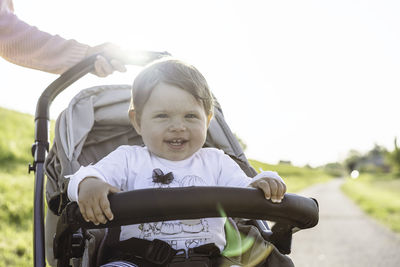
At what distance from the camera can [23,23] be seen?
221 cm

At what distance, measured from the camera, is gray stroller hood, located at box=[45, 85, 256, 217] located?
196cm

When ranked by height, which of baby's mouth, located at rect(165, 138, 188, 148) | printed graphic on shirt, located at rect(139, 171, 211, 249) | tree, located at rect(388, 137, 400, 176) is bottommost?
tree, located at rect(388, 137, 400, 176)

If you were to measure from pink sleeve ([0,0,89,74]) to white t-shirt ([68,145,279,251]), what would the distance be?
732 mm

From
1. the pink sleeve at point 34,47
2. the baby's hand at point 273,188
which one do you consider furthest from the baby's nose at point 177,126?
the pink sleeve at point 34,47

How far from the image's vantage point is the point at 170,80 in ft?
5.44

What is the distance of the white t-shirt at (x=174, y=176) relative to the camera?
154 centimetres

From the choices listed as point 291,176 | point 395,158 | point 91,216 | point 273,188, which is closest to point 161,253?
point 91,216

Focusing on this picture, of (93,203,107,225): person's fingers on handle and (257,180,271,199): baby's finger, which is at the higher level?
(257,180,271,199): baby's finger

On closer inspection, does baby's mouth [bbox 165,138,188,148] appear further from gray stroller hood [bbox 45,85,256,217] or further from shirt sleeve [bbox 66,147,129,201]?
gray stroller hood [bbox 45,85,256,217]

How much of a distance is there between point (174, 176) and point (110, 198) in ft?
1.78

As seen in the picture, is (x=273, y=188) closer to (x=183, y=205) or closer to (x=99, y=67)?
(x=183, y=205)

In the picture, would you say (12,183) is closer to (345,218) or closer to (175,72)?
(175,72)

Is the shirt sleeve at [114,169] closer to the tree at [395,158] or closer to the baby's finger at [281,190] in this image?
the baby's finger at [281,190]

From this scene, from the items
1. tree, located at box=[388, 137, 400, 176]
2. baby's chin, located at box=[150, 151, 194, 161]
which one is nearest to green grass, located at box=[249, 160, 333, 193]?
baby's chin, located at box=[150, 151, 194, 161]
